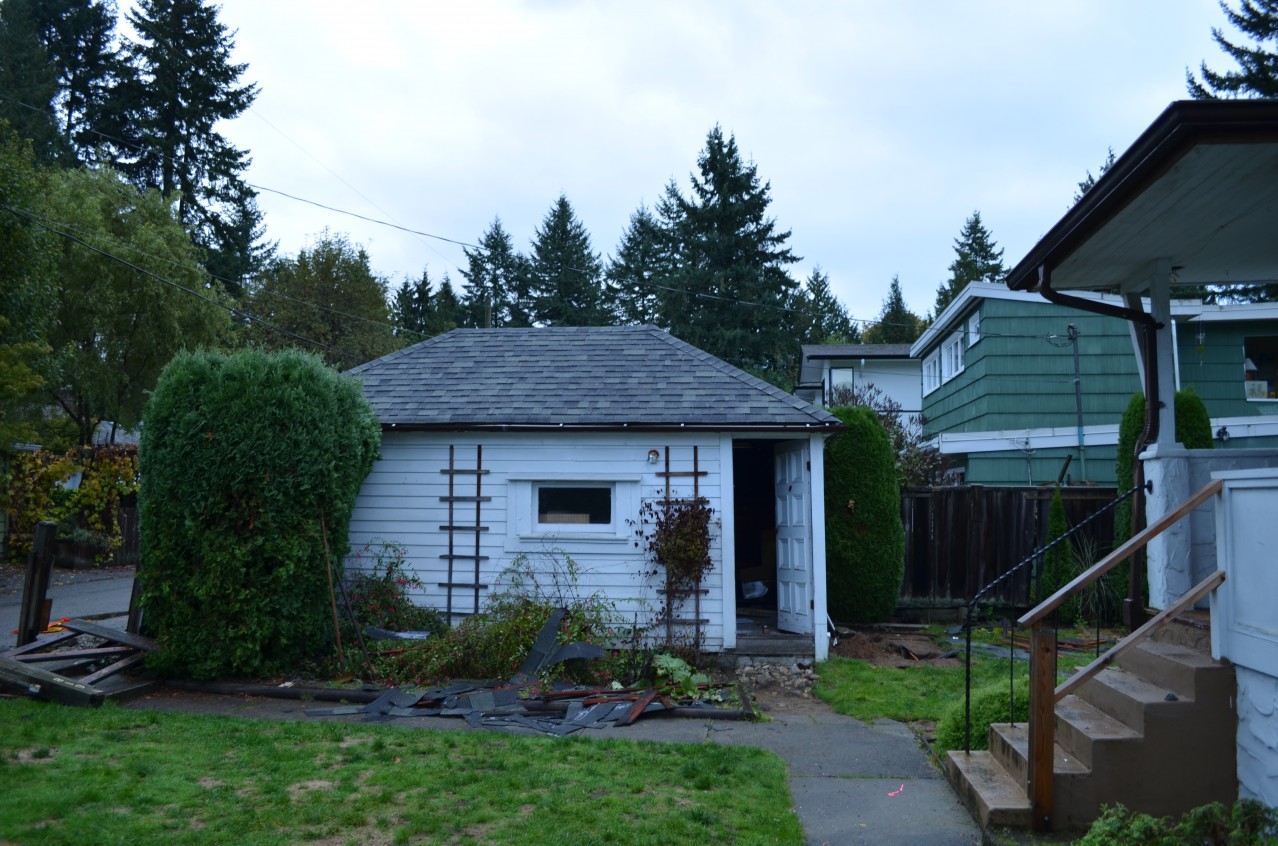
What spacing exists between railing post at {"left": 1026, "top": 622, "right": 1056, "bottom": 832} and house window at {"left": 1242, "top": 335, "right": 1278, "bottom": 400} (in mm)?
14884

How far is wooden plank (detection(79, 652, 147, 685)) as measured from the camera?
29.0 feet

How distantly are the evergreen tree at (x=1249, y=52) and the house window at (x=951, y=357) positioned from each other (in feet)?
39.0

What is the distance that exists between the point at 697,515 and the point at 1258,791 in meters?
6.47

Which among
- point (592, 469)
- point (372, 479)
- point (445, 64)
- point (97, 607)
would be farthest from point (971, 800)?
point (97, 607)

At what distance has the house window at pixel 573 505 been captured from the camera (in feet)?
36.6

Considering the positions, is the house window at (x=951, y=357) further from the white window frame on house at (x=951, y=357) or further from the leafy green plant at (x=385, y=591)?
the leafy green plant at (x=385, y=591)

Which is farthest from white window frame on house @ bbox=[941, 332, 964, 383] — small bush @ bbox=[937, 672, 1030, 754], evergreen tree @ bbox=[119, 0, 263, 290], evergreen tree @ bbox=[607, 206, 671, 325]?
evergreen tree @ bbox=[119, 0, 263, 290]

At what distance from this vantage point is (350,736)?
24.2ft

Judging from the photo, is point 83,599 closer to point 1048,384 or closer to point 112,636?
point 112,636

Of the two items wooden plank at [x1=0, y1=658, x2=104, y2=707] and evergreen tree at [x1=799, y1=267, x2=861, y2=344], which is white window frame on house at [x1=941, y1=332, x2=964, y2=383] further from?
evergreen tree at [x1=799, y1=267, x2=861, y2=344]

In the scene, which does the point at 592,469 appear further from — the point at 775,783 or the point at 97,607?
the point at 97,607

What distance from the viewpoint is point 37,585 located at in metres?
9.79

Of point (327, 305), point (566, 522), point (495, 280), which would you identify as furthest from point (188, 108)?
point (566, 522)

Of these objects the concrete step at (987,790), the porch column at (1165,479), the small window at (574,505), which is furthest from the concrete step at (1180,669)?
the small window at (574,505)
